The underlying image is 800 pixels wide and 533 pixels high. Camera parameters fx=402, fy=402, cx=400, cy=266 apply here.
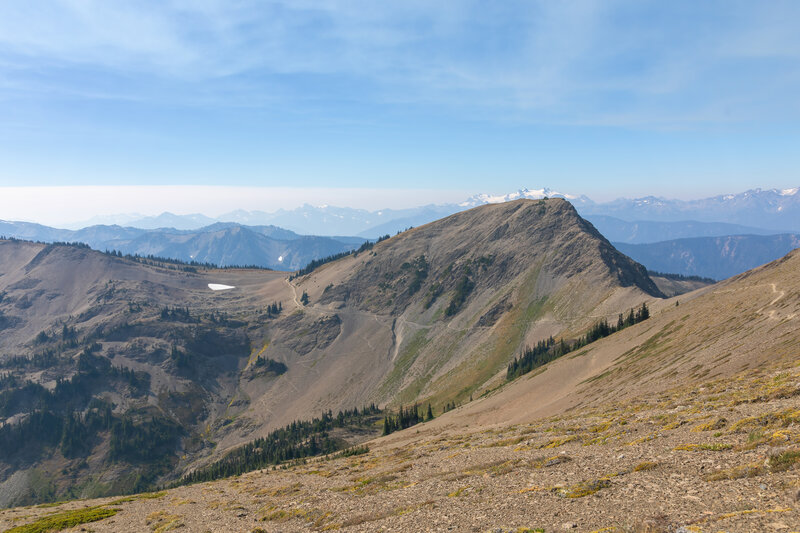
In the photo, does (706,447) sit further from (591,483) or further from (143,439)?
(143,439)

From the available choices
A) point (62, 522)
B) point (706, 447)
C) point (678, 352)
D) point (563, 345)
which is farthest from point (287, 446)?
point (706, 447)

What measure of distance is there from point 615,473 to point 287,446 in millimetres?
129568

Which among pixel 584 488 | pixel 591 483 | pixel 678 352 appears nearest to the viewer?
pixel 584 488

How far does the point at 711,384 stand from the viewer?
45812 mm

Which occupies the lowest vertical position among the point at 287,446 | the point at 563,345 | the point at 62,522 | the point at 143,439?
the point at 143,439

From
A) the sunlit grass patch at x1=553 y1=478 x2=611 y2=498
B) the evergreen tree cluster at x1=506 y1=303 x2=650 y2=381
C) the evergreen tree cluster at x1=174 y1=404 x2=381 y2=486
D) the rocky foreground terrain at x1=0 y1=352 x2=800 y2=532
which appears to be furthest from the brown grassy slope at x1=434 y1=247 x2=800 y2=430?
the evergreen tree cluster at x1=174 y1=404 x2=381 y2=486

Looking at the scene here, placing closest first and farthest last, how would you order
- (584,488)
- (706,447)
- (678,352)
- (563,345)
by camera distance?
(584,488), (706,447), (678,352), (563,345)

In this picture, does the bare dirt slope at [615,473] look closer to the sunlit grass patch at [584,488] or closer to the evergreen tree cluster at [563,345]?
the sunlit grass patch at [584,488]

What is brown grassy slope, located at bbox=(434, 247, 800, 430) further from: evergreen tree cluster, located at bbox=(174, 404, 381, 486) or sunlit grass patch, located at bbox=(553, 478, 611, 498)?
evergreen tree cluster, located at bbox=(174, 404, 381, 486)

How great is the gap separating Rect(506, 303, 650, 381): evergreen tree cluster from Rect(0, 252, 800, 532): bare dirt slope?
5193cm

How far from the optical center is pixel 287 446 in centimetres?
13375

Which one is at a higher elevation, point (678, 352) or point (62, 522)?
point (678, 352)

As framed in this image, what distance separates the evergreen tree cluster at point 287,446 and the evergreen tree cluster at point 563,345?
5798 centimetres

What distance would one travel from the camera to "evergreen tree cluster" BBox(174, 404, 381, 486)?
409 feet
